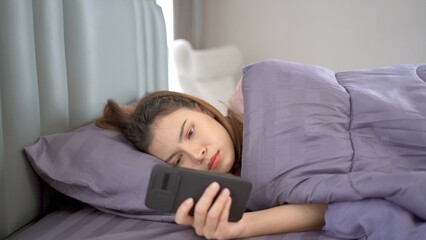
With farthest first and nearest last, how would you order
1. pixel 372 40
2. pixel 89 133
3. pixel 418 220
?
pixel 372 40 < pixel 89 133 < pixel 418 220

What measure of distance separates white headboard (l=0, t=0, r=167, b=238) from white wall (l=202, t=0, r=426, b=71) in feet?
3.19

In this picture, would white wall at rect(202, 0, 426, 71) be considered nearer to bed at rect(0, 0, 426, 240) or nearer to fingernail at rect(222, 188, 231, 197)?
bed at rect(0, 0, 426, 240)

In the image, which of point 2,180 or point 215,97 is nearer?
point 2,180

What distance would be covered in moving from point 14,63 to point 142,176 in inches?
12.7

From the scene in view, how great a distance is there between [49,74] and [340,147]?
623 mm

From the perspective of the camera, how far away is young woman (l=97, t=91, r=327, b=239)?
0.64m

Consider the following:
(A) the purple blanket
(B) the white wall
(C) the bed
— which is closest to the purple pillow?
(C) the bed

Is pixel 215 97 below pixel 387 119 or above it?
below

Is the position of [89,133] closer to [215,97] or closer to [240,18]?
[215,97]

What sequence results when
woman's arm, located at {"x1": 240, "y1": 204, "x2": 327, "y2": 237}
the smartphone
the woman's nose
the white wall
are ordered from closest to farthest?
the smartphone, woman's arm, located at {"x1": 240, "y1": 204, "x2": 327, "y2": 237}, the woman's nose, the white wall

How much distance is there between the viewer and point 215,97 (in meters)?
2.10

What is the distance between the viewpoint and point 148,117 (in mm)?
928

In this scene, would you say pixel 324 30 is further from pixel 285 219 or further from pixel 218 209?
pixel 218 209

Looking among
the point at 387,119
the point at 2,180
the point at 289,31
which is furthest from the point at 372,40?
the point at 2,180
